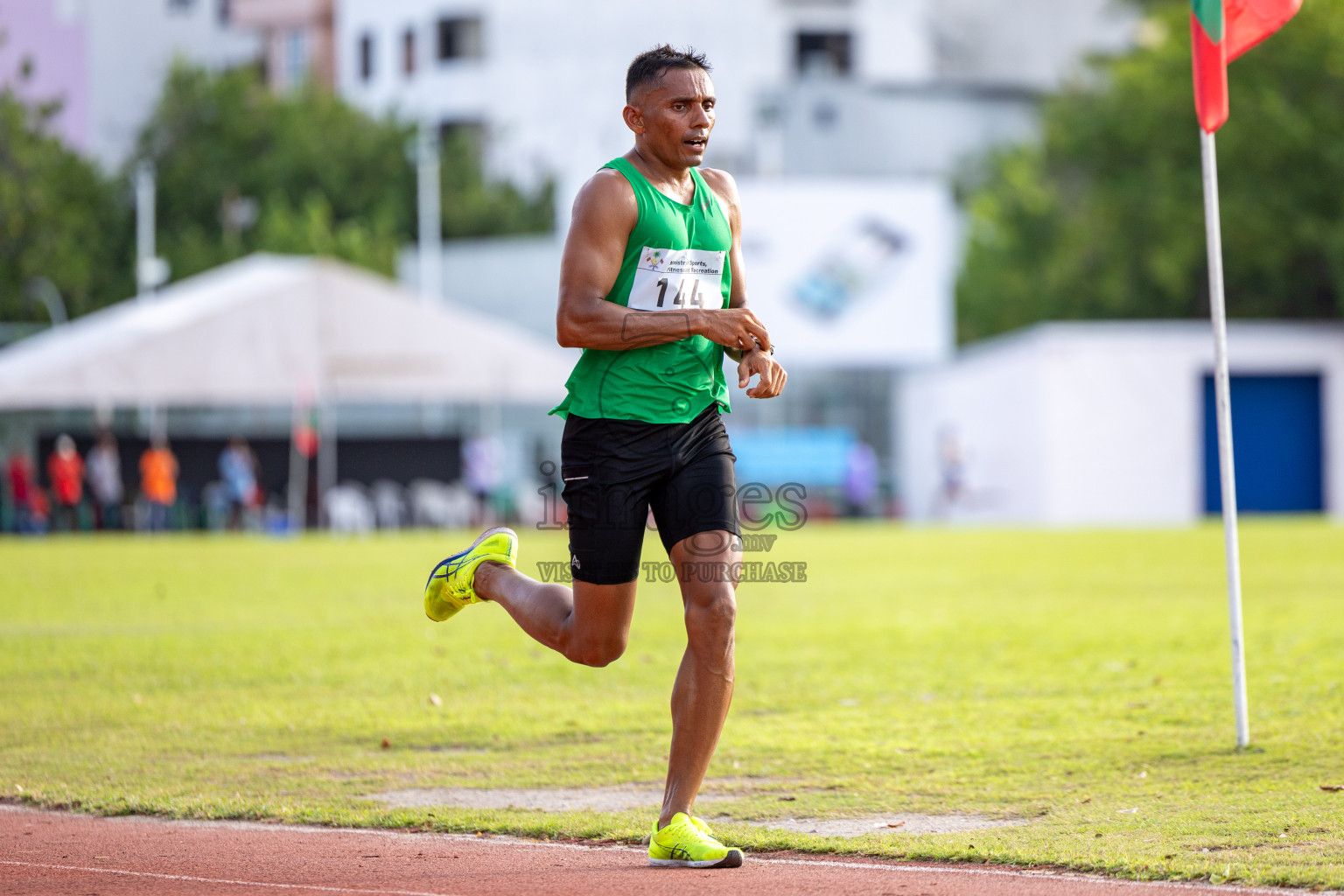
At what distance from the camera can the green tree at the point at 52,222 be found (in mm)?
31531

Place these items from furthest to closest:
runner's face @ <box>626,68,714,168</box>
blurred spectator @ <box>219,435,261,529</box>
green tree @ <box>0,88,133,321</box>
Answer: blurred spectator @ <box>219,435,261,529</box>, green tree @ <box>0,88,133,321</box>, runner's face @ <box>626,68,714,168</box>

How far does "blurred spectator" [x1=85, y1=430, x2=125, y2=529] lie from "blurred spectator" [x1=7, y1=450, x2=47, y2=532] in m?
0.97

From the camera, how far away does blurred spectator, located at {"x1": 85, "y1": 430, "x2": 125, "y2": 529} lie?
31.7m

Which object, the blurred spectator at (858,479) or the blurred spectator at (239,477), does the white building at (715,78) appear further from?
the blurred spectator at (239,477)

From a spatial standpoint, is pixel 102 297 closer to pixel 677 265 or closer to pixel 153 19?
pixel 153 19

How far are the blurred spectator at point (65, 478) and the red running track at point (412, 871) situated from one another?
86.6 feet

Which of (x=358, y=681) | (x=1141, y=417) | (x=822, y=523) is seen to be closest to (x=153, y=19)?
(x=822, y=523)

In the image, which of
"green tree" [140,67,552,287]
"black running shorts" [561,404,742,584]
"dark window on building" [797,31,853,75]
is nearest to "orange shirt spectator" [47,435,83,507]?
"green tree" [140,67,552,287]

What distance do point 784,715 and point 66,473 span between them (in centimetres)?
2501

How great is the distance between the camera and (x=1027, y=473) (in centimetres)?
4159

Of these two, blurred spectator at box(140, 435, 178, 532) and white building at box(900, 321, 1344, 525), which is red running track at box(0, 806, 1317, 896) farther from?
white building at box(900, 321, 1344, 525)

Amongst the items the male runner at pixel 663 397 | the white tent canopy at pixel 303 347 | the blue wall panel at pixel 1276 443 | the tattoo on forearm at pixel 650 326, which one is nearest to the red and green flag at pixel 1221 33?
the male runner at pixel 663 397

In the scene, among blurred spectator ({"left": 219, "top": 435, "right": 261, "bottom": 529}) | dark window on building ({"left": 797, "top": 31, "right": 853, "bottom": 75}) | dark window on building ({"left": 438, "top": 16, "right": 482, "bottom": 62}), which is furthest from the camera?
dark window on building ({"left": 797, "top": 31, "right": 853, "bottom": 75})

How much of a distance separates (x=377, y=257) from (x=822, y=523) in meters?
15.9
